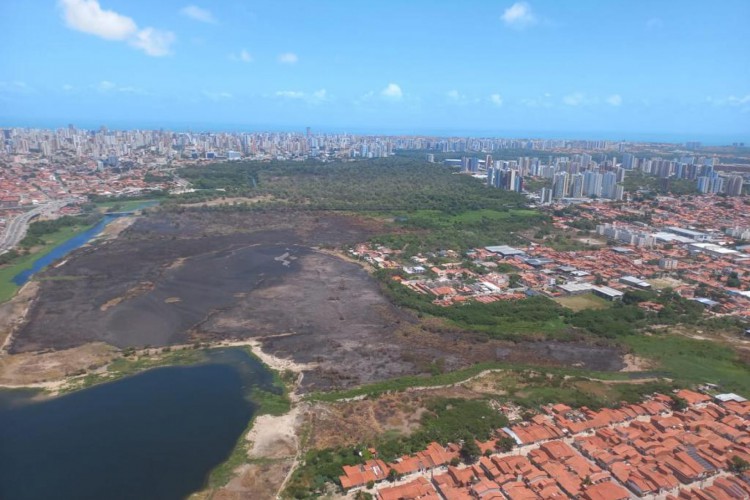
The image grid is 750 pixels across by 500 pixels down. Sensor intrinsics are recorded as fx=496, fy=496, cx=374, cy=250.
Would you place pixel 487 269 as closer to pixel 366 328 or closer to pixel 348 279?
pixel 348 279

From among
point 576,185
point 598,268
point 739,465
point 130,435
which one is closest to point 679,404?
point 739,465

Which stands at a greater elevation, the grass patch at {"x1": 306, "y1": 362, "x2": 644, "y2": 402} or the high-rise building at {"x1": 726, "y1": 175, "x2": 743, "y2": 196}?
the high-rise building at {"x1": 726, "y1": 175, "x2": 743, "y2": 196}

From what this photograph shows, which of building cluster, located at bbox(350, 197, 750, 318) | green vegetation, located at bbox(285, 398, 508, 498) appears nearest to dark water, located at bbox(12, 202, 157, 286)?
building cluster, located at bbox(350, 197, 750, 318)

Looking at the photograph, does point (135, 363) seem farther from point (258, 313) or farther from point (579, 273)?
point (579, 273)

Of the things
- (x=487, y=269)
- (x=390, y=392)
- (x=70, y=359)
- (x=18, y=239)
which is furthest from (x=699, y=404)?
(x=18, y=239)

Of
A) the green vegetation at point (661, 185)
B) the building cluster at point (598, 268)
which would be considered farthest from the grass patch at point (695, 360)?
the green vegetation at point (661, 185)

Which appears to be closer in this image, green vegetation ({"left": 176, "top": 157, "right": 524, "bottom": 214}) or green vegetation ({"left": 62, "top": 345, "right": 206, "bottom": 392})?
green vegetation ({"left": 62, "top": 345, "right": 206, "bottom": 392})

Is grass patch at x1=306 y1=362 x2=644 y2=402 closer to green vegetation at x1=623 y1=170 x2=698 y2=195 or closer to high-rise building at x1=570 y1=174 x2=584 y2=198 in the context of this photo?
high-rise building at x1=570 y1=174 x2=584 y2=198

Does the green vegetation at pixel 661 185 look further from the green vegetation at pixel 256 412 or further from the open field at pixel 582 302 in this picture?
the green vegetation at pixel 256 412
